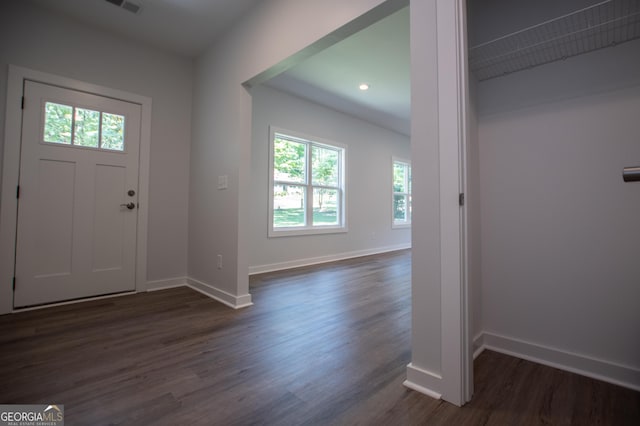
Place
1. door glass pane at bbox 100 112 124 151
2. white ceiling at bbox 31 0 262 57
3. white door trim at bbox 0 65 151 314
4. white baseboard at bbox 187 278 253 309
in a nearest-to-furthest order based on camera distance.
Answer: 1. white door trim at bbox 0 65 151 314
2. white ceiling at bbox 31 0 262 57
3. white baseboard at bbox 187 278 253 309
4. door glass pane at bbox 100 112 124 151

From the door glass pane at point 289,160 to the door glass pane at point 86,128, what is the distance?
6.82ft

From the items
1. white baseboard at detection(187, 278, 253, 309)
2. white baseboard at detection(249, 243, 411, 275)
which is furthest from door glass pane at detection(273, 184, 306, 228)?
white baseboard at detection(187, 278, 253, 309)

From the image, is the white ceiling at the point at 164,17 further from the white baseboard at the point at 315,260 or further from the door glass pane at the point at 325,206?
the white baseboard at the point at 315,260

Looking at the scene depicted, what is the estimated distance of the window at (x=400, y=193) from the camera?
6384 millimetres

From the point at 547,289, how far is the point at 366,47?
2.84 metres

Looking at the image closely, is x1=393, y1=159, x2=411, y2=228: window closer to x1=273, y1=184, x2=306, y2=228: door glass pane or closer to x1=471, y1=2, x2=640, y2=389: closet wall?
x1=273, y1=184, x2=306, y2=228: door glass pane

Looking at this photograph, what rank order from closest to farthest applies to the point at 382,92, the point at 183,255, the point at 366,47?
the point at 366,47 → the point at 183,255 → the point at 382,92

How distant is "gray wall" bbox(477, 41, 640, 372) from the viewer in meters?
1.40

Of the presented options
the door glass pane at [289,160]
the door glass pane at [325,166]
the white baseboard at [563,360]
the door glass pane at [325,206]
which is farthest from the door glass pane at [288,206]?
the white baseboard at [563,360]

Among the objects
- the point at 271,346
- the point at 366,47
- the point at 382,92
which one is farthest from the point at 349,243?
the point at 271,346

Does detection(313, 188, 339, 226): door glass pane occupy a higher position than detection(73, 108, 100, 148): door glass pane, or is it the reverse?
detection(73, 108, 100, 148): door glass pane

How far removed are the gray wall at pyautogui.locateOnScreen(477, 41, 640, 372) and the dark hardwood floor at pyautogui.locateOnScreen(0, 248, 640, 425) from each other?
0.26 m

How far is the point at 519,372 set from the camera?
1494mm

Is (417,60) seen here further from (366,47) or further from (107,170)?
(107,170)
